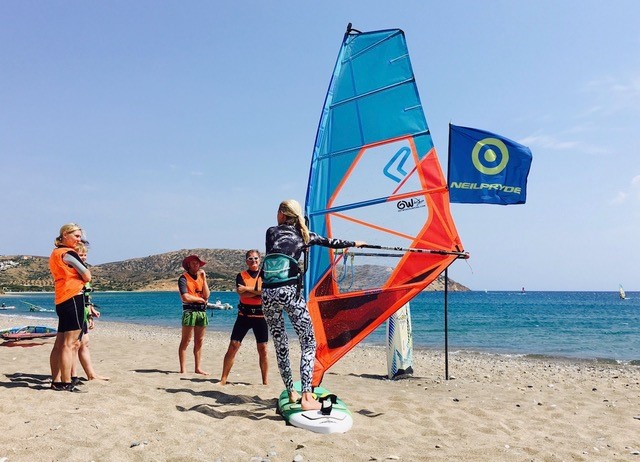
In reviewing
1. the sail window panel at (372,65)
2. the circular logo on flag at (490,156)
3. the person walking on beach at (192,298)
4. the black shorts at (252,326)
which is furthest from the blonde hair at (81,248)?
the circular logo on flag at (490,156)

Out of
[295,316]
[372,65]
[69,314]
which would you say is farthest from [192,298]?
[372,65]

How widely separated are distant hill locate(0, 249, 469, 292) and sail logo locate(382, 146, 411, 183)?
98.1m

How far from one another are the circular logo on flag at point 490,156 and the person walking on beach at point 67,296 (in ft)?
13.8

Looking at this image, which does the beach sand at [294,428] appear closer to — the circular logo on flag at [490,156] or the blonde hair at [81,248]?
the blonde hair at [81,248]

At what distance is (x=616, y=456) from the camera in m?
3.75

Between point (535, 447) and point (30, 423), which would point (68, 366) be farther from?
point (535, 447)

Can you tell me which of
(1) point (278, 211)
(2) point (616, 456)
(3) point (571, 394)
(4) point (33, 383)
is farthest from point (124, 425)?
(3) point (571, 394)

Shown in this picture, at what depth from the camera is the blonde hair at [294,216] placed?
14.1 feet

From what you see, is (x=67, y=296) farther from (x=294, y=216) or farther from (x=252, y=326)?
(x=294, y=216)

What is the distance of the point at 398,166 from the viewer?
5043 millimetres

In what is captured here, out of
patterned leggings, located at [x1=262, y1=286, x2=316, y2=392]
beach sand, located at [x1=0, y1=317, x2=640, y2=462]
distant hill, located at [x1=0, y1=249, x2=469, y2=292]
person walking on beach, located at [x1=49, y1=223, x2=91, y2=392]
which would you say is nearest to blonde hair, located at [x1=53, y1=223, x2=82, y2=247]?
person walking on beach, located at [x1=49, y1=223, x2=91, y2=392]

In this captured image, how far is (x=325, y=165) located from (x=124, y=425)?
3012 millimetres

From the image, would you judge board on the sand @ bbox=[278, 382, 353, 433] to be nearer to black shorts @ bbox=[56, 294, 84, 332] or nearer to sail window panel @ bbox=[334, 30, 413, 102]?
black shorts @ bbox=[56, 294, 84, 332]

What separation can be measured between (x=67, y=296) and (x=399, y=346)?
478cm
